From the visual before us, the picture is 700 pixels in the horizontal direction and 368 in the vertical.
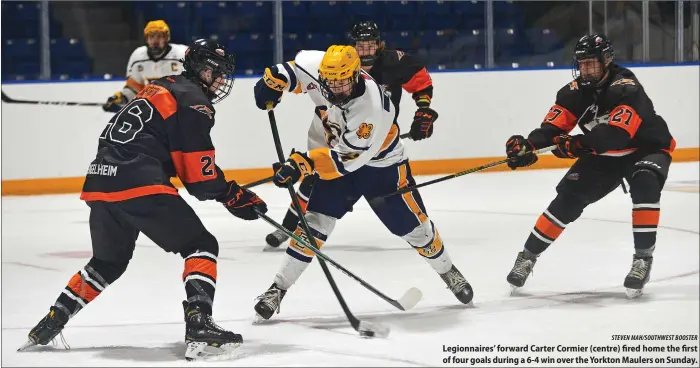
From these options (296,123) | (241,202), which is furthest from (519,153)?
(296,123)

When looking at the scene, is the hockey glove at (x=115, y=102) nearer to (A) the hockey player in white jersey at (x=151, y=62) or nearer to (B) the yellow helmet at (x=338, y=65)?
(A) the hockey player in white jersey at (x=151, y=62)

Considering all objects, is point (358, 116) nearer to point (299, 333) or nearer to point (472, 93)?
point (299, 333)

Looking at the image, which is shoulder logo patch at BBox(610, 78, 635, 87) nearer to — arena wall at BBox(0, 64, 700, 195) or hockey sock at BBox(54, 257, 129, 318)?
hockey sock at BBox(54, 257, 129, 318)

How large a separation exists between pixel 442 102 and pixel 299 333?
17.0 ft

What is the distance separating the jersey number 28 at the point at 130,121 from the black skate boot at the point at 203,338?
53 centimetres

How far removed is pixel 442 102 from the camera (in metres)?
8.91

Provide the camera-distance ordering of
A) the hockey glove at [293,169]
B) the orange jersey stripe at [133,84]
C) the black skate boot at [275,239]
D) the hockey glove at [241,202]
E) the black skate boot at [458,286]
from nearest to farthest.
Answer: the hockey glove at [241,202] < the hockey glove at [293,169] < the black skate boot at [458,286] < the black skate boot at [275,239] < the orange jersey stripe at [133,84]

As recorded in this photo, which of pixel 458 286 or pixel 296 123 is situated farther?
pixel 296 123

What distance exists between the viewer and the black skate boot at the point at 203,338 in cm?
346

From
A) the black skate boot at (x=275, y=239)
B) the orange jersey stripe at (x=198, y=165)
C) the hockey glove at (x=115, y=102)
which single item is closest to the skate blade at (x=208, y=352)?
the orange jersey stripe at (x=198, y=165)

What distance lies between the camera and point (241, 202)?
361cm

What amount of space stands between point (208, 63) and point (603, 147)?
61.3 inches

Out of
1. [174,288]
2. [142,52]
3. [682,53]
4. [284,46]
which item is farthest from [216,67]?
[682,53]

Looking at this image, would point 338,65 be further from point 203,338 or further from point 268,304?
point 203,338
